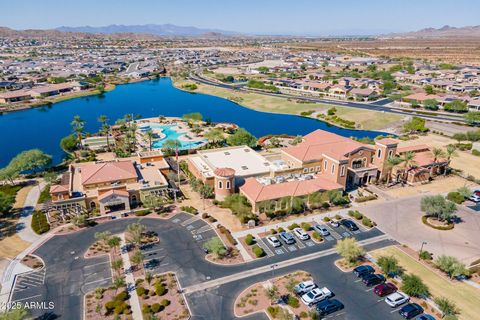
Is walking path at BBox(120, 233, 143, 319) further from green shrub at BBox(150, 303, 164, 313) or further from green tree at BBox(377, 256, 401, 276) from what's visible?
green tree at BBox(377, 256, 401, 276)

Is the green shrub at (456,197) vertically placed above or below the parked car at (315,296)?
above

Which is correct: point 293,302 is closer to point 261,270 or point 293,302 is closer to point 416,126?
point 261,270

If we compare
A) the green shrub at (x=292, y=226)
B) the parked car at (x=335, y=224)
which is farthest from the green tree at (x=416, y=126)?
the green shrub at (x=292, y=226)

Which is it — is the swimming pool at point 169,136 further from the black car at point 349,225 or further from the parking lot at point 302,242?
the black car at point 349,225

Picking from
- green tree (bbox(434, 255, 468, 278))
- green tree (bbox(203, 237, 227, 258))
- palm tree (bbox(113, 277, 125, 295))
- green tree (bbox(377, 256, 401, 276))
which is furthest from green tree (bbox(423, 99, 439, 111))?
palm tree (bbox(113, 277, 125, 295))

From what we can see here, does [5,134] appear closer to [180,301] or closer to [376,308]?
[180,301]

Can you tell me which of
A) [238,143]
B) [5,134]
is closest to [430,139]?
[238,143]
